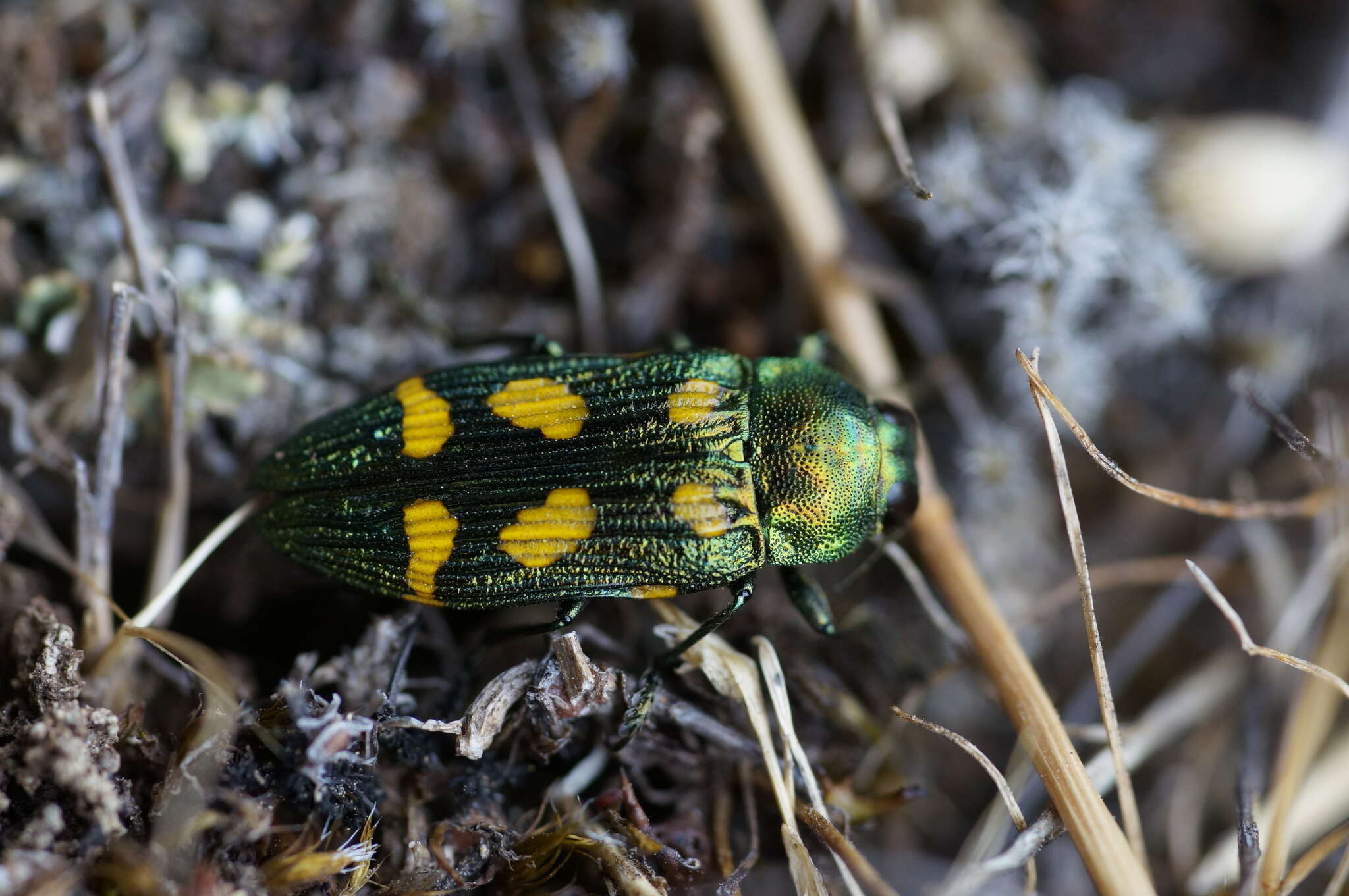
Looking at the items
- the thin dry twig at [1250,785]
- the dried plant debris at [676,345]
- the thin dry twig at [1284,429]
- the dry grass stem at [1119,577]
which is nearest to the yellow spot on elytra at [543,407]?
the dried plant debris at [676,345]

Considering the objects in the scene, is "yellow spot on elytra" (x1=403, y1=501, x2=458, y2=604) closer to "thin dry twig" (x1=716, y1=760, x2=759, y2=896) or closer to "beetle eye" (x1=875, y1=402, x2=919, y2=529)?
"thin dry twig" (x1=716, y1=760, x2=759, y2=896)

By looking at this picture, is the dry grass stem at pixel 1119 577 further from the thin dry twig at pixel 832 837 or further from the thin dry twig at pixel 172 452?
the thin dry twig at pixel 172 452

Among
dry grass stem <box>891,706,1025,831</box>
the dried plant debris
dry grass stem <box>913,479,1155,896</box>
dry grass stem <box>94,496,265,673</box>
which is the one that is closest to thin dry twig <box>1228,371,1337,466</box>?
the dried plant debris

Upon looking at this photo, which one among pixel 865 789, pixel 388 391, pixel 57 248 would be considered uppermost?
pixel 57 248

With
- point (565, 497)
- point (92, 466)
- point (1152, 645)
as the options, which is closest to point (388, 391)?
point (565, 497)

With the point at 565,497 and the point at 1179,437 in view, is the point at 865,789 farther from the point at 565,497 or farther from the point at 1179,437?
the point at 1179,437

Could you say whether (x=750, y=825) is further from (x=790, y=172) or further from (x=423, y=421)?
(x=790, y=172)

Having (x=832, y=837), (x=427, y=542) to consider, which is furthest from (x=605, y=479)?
(x=832, y=837)
